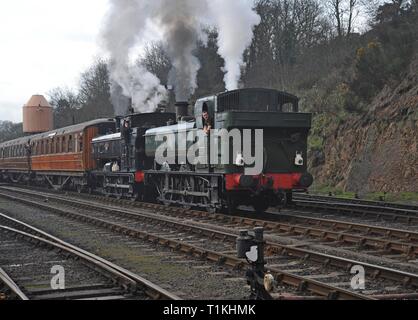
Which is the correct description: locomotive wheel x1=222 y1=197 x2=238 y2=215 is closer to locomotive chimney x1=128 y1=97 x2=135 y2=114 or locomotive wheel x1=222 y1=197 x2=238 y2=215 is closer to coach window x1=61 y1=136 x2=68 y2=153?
locomotive chimney x1=128 y1=97 x2=135 y2=114

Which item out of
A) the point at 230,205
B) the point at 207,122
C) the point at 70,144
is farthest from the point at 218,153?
the point at 70,144

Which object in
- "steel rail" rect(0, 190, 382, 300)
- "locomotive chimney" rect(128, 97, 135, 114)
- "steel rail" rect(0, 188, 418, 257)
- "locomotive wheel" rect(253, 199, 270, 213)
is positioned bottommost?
"steel rail" rect(0, 190, 382, 300)

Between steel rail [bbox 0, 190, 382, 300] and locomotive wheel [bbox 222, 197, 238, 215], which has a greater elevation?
locomotive wheel [bbox 222, 197, 238, 215]

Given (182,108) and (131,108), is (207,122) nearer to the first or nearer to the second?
(182,108)

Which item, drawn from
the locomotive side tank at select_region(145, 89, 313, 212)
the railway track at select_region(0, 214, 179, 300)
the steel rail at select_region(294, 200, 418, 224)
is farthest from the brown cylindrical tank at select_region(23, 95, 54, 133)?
the railway track at select_region(0, 214, 179, 300)

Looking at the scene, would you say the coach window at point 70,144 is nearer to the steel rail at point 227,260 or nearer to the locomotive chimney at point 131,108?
the locomotive chimney at point 131,108

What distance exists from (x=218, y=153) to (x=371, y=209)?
4.91 meters

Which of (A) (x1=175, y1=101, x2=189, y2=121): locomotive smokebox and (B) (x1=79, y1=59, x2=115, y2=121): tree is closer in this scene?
(A) (x1=175, y1=101, x2=189, y2=121): locomotive smokebox

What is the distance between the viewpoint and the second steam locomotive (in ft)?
48.2

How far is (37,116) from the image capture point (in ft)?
221

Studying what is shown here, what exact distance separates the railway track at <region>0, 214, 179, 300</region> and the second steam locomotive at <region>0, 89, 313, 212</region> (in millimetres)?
4898

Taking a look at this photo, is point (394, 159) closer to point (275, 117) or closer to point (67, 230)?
point (275, 117)

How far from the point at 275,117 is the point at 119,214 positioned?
5.57m

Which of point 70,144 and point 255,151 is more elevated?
point 70,144
